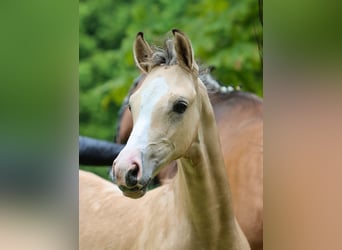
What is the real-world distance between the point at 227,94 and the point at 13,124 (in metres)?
0.56

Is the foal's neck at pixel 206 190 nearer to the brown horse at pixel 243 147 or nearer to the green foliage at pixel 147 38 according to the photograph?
the brown horse at pixel 243 147

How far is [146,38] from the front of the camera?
1588 millimetres

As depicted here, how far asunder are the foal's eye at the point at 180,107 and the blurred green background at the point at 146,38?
219 mm

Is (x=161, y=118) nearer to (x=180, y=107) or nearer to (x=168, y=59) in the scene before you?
(x=180, y=107)

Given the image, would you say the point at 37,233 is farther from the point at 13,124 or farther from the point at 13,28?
the point at 13,28

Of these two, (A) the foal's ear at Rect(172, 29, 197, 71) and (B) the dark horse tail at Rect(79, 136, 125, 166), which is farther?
(B) the dark horse tail at Rect(79, 136, 125, 166)

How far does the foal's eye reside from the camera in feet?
4.51

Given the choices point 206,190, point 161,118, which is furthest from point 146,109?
point 206,190

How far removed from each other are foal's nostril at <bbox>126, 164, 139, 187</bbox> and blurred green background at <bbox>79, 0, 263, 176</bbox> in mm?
353

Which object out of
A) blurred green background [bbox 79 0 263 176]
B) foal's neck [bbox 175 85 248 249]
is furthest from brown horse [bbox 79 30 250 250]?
blurred green background [bbox 79 0 263 176]

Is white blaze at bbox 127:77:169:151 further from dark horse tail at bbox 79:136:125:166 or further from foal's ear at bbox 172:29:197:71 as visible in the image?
dark horse tail at bbox 79:136:125:166

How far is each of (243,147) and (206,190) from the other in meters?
0.21

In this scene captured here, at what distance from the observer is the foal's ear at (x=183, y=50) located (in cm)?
139

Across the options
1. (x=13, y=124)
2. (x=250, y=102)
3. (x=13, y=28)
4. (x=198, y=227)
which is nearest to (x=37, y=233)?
(x=13, y=124)
